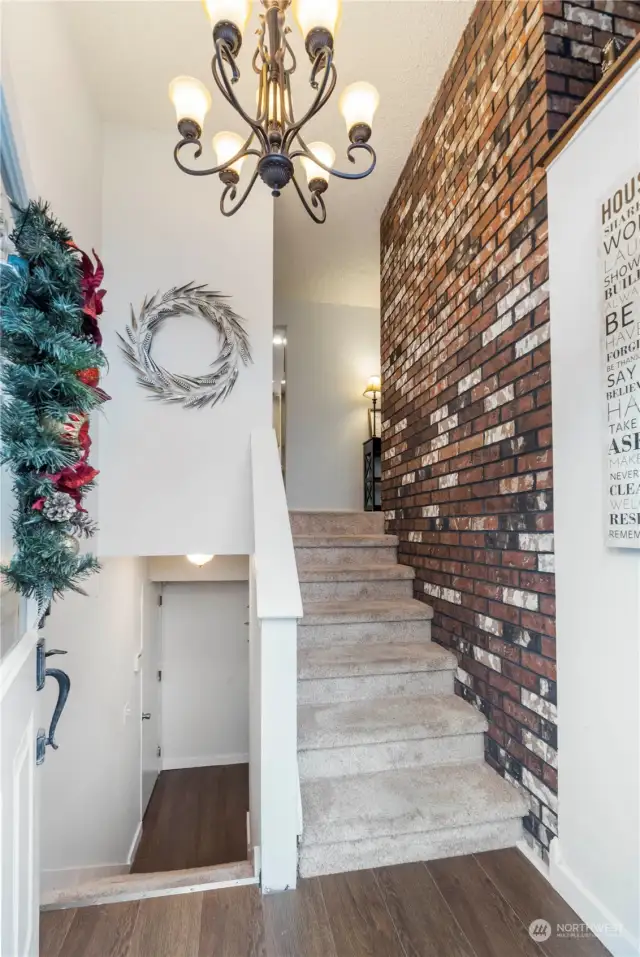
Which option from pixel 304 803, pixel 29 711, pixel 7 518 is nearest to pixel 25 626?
pixel 29 711

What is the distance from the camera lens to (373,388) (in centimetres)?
532

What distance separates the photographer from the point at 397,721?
81.7 inches

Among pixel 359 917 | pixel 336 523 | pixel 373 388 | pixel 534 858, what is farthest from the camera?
pixel 373 388

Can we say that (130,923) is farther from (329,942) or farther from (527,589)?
(527,589)

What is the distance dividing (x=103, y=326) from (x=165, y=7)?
4.93ft

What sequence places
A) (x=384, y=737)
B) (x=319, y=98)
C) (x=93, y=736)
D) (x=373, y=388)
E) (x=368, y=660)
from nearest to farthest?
(x=319, y=98) < (x=384, y=737) < (x=368, y=660) < (x=93, y=736) < (x=373, y=388)

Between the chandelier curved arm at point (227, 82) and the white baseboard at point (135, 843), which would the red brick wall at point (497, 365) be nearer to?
the chandelier curved arm at point (227, 82)

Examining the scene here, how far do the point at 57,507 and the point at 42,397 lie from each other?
27 centimetres

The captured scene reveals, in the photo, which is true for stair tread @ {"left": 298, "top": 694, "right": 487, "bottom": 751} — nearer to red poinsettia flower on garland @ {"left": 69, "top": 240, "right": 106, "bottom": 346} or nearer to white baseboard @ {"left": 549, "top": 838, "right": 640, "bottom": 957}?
white baseboard @ {"left": 549, "top": 838, "right": 640, "bottom": 957}

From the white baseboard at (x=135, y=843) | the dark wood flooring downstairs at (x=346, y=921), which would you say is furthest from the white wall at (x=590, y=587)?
the white baseboard at (x=135, y=843)

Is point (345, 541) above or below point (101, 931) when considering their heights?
above

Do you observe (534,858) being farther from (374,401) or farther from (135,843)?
(374,401)

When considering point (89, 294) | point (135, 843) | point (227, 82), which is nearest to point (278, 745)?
A: point (89, 294)

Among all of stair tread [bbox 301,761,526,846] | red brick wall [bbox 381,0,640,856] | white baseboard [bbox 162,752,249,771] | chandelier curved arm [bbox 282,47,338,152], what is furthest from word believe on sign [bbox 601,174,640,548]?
white baseboard [bbox 162,752,249,771]
